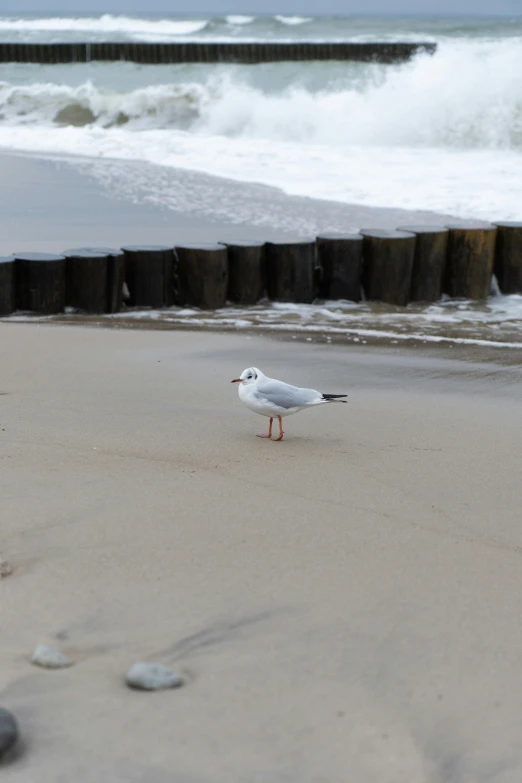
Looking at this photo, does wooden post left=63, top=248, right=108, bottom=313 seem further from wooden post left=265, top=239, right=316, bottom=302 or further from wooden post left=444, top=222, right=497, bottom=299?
wooden post left=444, top=222, right=497, bottom=299

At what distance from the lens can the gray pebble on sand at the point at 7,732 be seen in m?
1.85

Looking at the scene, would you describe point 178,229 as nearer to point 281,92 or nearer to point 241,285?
point 241,285

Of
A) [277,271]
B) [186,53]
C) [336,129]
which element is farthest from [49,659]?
[186,53]

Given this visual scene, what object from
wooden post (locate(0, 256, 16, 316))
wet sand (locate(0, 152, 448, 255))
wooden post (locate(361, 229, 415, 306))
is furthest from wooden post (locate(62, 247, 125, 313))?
wooden post (locate(361, 229, 415, 306))

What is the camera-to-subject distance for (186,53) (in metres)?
31.8

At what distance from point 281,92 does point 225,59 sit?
32.5 ft

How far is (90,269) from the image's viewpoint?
652 centimetres

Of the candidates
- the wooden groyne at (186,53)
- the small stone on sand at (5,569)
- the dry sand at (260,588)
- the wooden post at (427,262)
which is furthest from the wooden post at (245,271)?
the wooden groyne at (186,53)

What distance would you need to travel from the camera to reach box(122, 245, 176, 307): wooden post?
6797 millimetres

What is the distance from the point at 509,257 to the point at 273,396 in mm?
4809

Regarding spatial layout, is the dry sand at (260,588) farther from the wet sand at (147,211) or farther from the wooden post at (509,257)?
the wet sand at (147,211)

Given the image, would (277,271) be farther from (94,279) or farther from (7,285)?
(7,285)

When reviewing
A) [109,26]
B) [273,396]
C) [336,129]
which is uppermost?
[109,26]

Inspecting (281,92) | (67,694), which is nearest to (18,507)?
(67,694)
